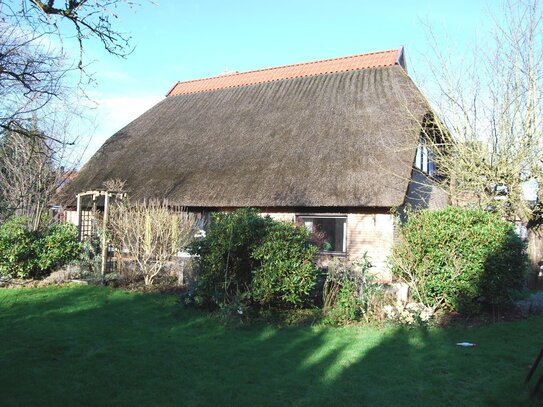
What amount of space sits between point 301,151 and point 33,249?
7861mm

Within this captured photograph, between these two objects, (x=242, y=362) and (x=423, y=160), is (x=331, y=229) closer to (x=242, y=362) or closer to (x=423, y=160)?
(x=423, y=160)

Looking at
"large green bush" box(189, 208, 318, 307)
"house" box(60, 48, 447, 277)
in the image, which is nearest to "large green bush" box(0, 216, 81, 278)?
"house" box(60, 48, 447, 277)

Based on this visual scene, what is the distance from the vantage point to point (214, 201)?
14.0m

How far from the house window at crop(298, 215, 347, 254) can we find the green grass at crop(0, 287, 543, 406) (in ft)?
19.6

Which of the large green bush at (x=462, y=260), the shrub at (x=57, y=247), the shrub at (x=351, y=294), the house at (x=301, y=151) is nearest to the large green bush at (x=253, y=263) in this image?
the shrub at (x=351, y=294)

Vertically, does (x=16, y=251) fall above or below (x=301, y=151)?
below

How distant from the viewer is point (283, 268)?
7789mm

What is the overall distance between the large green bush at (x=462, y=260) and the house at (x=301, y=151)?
8.08 feet

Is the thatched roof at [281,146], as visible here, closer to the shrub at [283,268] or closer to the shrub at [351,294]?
the shrub at [351,294]

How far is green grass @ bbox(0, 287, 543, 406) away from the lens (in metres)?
4.50

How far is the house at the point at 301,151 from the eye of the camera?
12562mm

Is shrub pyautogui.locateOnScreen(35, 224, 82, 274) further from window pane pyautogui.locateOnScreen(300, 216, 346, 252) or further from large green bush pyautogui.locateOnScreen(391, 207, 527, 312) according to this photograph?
large green bush pyautogui.locateOnScreen(391, 207, 527, 312)

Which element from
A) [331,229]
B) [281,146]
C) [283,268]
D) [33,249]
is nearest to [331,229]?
[331,229]

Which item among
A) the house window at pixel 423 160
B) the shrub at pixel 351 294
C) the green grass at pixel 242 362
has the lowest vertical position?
the green grass at pixel 242 362
